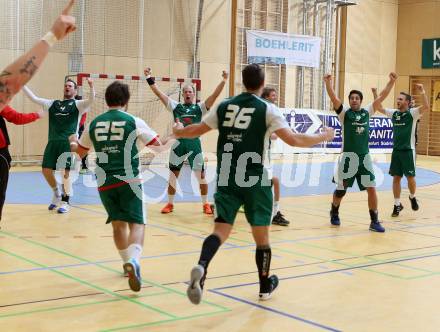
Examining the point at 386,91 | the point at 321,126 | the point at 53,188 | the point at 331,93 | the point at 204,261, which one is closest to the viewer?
the point at 204,261

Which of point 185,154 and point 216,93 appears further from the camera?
point 185,154

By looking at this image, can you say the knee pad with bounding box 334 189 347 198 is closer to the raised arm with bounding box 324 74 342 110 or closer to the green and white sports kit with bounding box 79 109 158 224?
the raised arm with bounding box 324 74 342 110

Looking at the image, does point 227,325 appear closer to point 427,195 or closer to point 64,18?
point 64,18

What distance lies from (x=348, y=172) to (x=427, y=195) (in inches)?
216

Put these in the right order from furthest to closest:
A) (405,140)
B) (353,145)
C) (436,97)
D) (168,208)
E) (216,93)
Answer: (436,97) < (405,140) < (168,208) < (216,93) < (353,145)

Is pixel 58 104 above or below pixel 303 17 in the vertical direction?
below

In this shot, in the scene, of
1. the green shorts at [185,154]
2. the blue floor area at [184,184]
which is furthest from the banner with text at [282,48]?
the green shorts at [185,154]

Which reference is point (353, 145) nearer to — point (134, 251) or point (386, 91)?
point (386, 91)

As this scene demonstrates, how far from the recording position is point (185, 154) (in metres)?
11.3

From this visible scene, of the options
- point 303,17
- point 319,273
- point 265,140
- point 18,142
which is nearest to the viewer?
point 265,140

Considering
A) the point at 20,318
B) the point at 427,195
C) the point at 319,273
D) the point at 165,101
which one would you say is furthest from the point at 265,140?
the point at 427,195

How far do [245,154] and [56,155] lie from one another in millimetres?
5984

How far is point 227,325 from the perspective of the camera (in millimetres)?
5215

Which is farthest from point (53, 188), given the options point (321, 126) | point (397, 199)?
point (321, 126)
